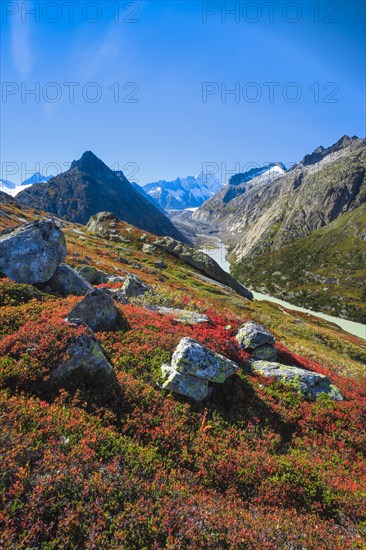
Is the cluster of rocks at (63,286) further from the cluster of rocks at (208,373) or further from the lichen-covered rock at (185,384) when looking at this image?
the cluster of rocks at (208,373)

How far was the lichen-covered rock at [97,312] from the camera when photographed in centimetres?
1603

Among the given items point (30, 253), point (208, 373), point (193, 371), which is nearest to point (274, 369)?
point (208, 373)

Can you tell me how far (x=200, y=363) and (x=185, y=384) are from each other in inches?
47.7

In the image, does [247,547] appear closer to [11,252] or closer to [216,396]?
[216,396]

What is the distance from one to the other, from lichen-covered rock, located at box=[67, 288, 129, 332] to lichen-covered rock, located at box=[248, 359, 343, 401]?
29.6 ft

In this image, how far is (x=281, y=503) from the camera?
9023 mm

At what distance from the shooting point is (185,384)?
12.8 m

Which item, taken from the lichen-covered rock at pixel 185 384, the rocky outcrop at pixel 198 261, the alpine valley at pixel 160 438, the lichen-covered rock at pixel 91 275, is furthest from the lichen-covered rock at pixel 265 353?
the rocky outcrop at pixel 198 261

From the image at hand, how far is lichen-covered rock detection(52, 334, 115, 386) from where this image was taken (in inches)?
446

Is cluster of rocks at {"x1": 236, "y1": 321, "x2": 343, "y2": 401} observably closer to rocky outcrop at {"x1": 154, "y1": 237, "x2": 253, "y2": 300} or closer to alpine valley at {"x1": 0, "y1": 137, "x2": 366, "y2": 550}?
alpine valley at {"x1": 0, "y1": 137, "x2": 366, "y2": 550}

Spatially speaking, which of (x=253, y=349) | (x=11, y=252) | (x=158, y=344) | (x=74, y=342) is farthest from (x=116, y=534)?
(x=11, y=252)

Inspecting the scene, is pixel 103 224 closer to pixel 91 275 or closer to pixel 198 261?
pixel 198 261

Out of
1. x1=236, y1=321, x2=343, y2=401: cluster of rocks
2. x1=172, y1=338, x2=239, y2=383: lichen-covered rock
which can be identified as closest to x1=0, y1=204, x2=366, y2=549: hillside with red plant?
x1=236, y1=321, x2=343, y2=401: cluster of rocks

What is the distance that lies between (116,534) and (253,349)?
14951mm
